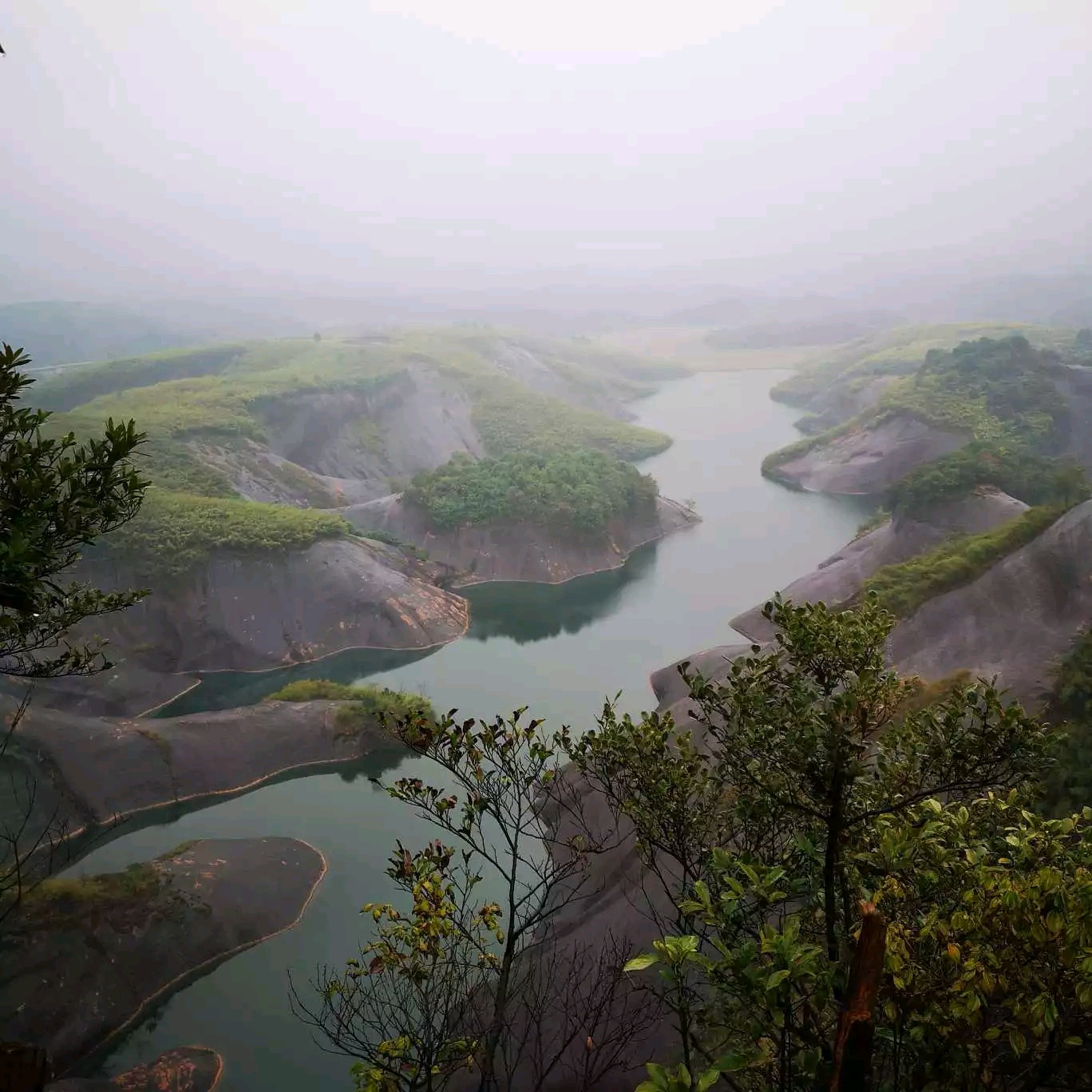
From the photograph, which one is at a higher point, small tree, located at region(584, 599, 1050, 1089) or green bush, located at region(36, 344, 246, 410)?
green bush, located at region(36, 344, 246, 410)

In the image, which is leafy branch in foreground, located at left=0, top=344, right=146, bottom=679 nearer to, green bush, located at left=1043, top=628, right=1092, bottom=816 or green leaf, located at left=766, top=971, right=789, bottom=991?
green leaf, located at left=766, top=971, right=789, bottom=991

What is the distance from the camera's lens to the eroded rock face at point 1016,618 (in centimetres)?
1739

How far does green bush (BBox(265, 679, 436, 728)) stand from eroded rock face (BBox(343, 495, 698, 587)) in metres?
Result: 13.5

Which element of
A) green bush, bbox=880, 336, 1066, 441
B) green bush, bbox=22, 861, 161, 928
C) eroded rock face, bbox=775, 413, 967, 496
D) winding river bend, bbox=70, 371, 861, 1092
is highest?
green bush, bbox=880, 336, 1066, 441

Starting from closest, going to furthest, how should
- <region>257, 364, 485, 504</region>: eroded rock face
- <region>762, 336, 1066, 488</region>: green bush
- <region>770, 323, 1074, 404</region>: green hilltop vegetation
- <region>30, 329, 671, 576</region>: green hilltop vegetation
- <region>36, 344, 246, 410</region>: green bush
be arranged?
<region>30, 329, 671, 576</region>: green hilltop vegetation
<region>762, 336, 1066, 488</region>: green bush
<region>257, 364, 485, 504</region>: eroded rock face
<region>36, 344, 246, 410</region>: green bush
<region>770, 323, 1074, 404</region>: green hilltop vegetation

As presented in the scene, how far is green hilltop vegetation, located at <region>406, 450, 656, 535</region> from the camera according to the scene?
40000 millimetres

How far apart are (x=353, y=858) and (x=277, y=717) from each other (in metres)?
6.13

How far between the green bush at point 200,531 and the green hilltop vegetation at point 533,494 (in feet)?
23.7

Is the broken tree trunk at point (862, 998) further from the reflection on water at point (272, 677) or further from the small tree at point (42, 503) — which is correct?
the reflection on water at point (272, 677)

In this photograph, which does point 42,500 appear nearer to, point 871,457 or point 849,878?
point 849,878

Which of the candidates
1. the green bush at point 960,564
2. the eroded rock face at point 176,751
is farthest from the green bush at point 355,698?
the green bush at point 960,564

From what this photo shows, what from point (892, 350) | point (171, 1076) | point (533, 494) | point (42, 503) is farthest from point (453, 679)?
point (892, 350)

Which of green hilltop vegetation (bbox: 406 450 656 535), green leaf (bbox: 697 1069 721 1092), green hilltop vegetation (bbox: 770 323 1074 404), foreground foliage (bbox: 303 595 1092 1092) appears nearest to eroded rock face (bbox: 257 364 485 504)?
green hilltop vegetation (bbox: 406 450 656 535)

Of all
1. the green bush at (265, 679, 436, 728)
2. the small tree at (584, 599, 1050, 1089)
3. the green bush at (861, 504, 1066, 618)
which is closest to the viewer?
the small tree at (584, 599, 1050, 1089)
